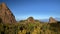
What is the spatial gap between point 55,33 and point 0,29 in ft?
60.1

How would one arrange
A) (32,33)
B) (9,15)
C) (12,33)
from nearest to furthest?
(32,33) → (12,33) → (9,15)

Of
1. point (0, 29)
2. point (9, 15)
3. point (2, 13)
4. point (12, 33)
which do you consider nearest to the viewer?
point (12, 33)

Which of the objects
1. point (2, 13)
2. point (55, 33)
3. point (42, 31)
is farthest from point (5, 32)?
point (2, 13)

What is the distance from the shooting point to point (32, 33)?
134 feet

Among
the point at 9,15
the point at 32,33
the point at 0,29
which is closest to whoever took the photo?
the point at 32,33

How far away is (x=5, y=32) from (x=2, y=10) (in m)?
60.7

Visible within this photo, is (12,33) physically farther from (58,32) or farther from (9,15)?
(9,15)

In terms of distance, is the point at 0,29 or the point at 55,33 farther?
the point at 0,29

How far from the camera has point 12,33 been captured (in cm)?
4431

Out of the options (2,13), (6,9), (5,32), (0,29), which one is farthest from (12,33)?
(6,9)

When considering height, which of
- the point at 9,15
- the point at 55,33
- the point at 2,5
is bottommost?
the point at 55,33

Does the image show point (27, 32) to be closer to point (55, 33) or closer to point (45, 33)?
point (45, 33)

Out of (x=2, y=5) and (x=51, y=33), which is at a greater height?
(x=2, y=5)

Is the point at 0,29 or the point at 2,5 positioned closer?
the point at 0,29
